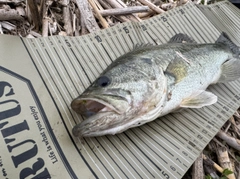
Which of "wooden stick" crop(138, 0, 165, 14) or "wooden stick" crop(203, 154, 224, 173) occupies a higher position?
"wooden stick" crop(138, 0, 165, 14)

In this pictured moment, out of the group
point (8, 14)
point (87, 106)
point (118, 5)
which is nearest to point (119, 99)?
point (87, 106)

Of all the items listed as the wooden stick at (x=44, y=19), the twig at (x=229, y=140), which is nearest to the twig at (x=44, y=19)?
the wooden stick at (x=44, y=19)

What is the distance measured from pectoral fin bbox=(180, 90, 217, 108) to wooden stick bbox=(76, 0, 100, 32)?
4.60 feet

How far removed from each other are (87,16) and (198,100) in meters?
1.66

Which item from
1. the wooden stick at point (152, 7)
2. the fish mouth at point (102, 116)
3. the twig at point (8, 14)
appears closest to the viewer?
the fish mouth at point (102, 116)

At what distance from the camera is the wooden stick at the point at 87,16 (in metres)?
3.26

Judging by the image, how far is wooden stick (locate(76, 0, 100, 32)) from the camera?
128 inches

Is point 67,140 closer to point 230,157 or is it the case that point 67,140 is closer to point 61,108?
point 61,108

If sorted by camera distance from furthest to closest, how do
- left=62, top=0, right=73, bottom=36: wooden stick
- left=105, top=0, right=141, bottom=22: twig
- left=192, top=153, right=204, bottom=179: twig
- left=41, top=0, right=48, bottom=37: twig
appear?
left=105, top=0, right=141, bottom=22: twig → left=62, top=0, right=73, bottom=36: wooden stick → left=41, top=0, right=48, bottom=37: twig → left=192, top=153, right=204, bottom=179: twig

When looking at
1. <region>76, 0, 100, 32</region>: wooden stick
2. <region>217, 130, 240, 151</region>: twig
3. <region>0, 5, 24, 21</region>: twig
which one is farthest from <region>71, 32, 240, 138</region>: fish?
<region>0, 5, 24, 21</region>: twig

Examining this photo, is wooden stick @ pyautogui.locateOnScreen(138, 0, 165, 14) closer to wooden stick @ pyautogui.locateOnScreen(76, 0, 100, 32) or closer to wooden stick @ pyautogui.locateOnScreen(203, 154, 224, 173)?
wooden stick @ pyautogui.locateOnScreen(76, 0, 100, 32)

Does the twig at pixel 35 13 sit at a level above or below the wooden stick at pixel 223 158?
above

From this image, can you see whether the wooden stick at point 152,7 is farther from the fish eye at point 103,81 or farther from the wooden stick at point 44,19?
the fish eye at point 103,81

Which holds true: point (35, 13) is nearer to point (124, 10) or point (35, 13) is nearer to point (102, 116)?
point (124, 10)
